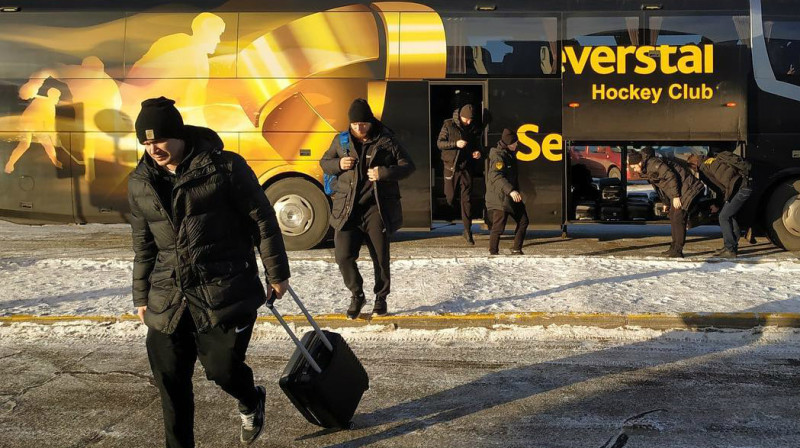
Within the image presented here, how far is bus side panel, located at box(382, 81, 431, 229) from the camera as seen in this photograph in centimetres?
989

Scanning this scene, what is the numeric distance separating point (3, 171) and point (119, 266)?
2.94 meters

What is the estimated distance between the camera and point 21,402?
466 centimetres

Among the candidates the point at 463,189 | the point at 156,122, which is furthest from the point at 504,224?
the point at 156,122

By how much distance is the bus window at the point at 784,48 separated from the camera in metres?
9.66

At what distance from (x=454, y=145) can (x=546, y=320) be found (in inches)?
164

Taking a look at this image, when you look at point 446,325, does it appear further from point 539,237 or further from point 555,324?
point 539,237

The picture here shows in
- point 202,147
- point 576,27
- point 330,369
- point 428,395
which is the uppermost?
point 576,27

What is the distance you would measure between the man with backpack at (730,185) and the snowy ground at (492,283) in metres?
0.51

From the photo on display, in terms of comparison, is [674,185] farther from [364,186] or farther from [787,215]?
[364,186]

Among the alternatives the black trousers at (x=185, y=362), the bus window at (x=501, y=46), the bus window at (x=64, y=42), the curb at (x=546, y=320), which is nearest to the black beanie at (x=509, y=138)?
the bus window at (x=501, y=46)

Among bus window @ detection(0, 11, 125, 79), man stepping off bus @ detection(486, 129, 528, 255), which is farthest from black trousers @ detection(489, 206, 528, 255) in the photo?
bus window @ detection(0, 11, 125, 79)

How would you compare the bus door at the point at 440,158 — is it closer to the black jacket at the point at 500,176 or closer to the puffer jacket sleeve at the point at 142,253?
the black jacket at the point at 500,176

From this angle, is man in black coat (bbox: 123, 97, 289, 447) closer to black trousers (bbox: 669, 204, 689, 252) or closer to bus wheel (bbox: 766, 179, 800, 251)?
black trousers (bbox: 669, 204, 689, 252)

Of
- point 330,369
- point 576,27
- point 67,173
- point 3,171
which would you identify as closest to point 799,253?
point 576,27
